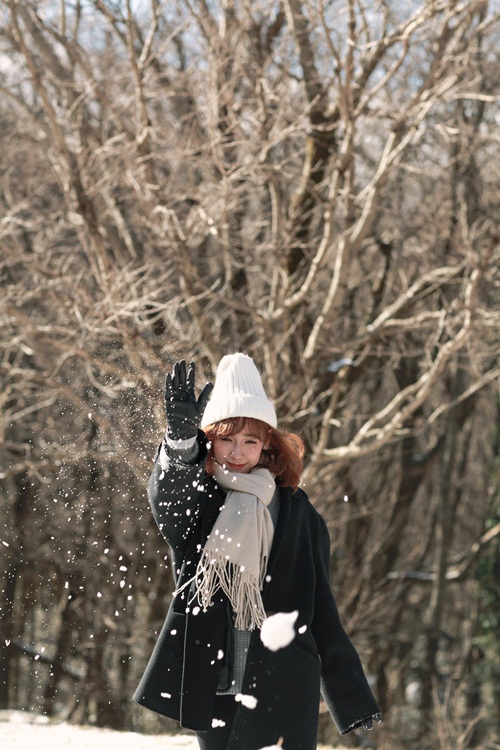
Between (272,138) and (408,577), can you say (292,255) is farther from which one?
(408,577)

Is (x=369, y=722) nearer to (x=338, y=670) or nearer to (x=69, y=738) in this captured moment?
(x=338, y=670)

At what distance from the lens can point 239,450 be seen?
2.47 meters

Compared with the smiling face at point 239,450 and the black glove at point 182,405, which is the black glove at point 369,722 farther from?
the black glove at point 182,405

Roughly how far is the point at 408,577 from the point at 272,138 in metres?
7.55

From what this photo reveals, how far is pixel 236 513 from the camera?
7.73 ft

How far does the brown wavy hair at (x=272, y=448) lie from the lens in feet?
8.17

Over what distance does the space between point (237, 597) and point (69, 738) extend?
5440 mm

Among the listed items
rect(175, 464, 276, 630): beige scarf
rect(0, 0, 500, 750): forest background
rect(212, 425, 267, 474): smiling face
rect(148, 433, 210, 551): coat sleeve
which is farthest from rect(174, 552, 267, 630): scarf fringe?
rect(0, 0, 500, 750): forest background

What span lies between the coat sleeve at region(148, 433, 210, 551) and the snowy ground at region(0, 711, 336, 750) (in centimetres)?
Answer: 398

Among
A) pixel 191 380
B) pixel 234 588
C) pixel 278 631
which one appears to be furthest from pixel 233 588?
pixel 191 380

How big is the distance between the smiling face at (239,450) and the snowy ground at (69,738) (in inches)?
158

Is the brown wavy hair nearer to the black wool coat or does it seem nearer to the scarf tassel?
the black wool coat

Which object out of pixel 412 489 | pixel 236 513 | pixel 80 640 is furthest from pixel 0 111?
pixel 236 513

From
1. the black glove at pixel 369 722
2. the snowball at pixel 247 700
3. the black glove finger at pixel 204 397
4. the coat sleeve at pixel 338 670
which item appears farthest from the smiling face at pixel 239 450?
the black glove at pixel 369 722
